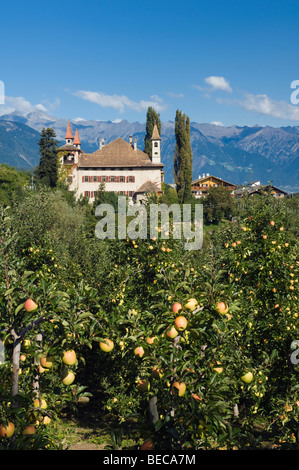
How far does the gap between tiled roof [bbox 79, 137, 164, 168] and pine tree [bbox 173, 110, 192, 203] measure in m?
5.88

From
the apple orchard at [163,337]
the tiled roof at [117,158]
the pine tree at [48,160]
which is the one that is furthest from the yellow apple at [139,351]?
the tiled roof at [117,158]

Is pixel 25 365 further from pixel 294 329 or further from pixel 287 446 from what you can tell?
pixel 294 329

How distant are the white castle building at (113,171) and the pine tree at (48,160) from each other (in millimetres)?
3727

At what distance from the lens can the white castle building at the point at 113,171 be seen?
65.4 meters

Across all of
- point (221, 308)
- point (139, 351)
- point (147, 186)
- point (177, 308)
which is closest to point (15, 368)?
point (139, 351)

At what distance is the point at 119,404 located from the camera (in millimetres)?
11320

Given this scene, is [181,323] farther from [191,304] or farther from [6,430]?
[6,430]

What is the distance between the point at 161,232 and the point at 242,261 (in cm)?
231

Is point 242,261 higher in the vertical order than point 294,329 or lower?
higher

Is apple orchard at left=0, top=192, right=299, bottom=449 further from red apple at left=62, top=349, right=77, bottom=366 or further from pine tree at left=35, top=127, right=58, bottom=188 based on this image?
pine tree at left=35, top=127, right=58, bottom=188
